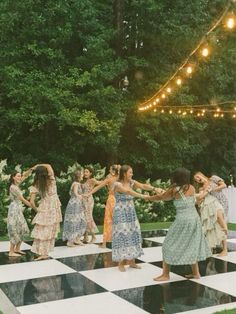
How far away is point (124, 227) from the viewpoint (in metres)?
7.34

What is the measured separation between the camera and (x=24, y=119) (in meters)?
13.9

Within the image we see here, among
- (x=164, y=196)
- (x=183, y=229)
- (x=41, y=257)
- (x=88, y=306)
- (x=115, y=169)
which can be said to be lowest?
(x=88, y=306)

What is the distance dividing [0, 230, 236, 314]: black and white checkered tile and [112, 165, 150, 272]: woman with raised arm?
270 millimetres

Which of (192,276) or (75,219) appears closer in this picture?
(192,276)

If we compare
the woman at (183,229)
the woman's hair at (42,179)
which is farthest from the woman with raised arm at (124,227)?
the woman's hair at (42,179)

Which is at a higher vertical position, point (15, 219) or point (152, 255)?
point (15, 219)

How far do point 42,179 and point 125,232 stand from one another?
1899 millimetres

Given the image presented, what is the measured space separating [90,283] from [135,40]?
39.2 feet

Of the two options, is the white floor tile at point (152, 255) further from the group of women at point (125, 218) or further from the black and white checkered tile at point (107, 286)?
the group of women at point (125, 218)

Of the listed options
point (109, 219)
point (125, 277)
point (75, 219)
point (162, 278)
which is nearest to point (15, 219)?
point (75, 219)

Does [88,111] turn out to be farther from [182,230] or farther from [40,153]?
[182,230]

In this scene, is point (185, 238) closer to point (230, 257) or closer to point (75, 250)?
point (230, 257)

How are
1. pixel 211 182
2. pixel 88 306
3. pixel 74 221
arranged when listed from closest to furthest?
pixel 88 306 → pixel 211 182 → pixel 74 221

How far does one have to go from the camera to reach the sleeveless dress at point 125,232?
7.29 m
